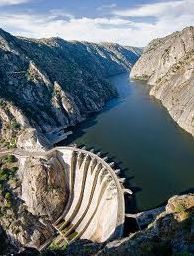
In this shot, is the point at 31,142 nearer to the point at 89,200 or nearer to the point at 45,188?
the point at 45,188

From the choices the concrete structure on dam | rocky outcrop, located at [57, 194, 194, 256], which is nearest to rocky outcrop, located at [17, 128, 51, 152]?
the concrete structure on dam

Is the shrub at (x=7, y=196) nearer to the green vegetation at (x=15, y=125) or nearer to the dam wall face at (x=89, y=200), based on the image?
the dam wall face at (x=89, y=200)

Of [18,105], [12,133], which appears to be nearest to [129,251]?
[12,133]

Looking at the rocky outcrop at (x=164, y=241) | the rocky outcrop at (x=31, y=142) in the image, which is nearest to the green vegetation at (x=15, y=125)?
the rocky outcrop at (x=31, y=142)

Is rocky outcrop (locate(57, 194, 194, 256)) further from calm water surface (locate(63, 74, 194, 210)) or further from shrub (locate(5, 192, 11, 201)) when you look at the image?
shrub (locate(5, 192, 11, 201))

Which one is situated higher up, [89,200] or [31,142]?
[31,142]

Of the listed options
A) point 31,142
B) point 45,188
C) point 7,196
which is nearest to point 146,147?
point 45,188

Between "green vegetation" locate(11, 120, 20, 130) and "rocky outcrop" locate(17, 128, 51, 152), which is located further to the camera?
"green vegetation" locate(11, 120, 20, 130)
